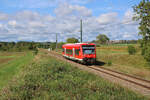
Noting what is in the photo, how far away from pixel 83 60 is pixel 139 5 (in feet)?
33.5

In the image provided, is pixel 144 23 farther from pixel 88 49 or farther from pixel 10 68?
pixel 10 68

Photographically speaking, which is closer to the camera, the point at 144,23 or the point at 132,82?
the point at 132,82

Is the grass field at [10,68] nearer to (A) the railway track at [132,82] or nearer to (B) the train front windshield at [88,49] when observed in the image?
(B) the train front windshield at [88,49]

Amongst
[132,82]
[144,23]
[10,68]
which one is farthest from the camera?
[10,68]

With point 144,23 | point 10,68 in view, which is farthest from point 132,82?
point 10,68

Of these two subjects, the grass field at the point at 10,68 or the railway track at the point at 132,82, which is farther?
the grass field at the point at 10,68

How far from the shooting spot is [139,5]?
789 inches

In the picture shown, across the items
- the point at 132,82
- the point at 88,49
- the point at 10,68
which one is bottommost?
the point at 10,68

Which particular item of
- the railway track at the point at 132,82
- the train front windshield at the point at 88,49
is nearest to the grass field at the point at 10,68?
the train front windshield at the point at 88,49

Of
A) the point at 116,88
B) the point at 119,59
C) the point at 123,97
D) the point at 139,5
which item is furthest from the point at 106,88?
the point at 119,59

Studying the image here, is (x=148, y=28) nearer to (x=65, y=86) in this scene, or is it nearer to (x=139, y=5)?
(x=139, y=5)

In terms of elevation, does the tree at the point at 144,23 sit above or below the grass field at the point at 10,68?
above

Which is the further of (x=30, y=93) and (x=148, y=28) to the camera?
(x=148, y=28)

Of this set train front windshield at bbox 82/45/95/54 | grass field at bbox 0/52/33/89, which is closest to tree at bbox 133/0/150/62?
train front windshield at bbox 82/45/95/54
